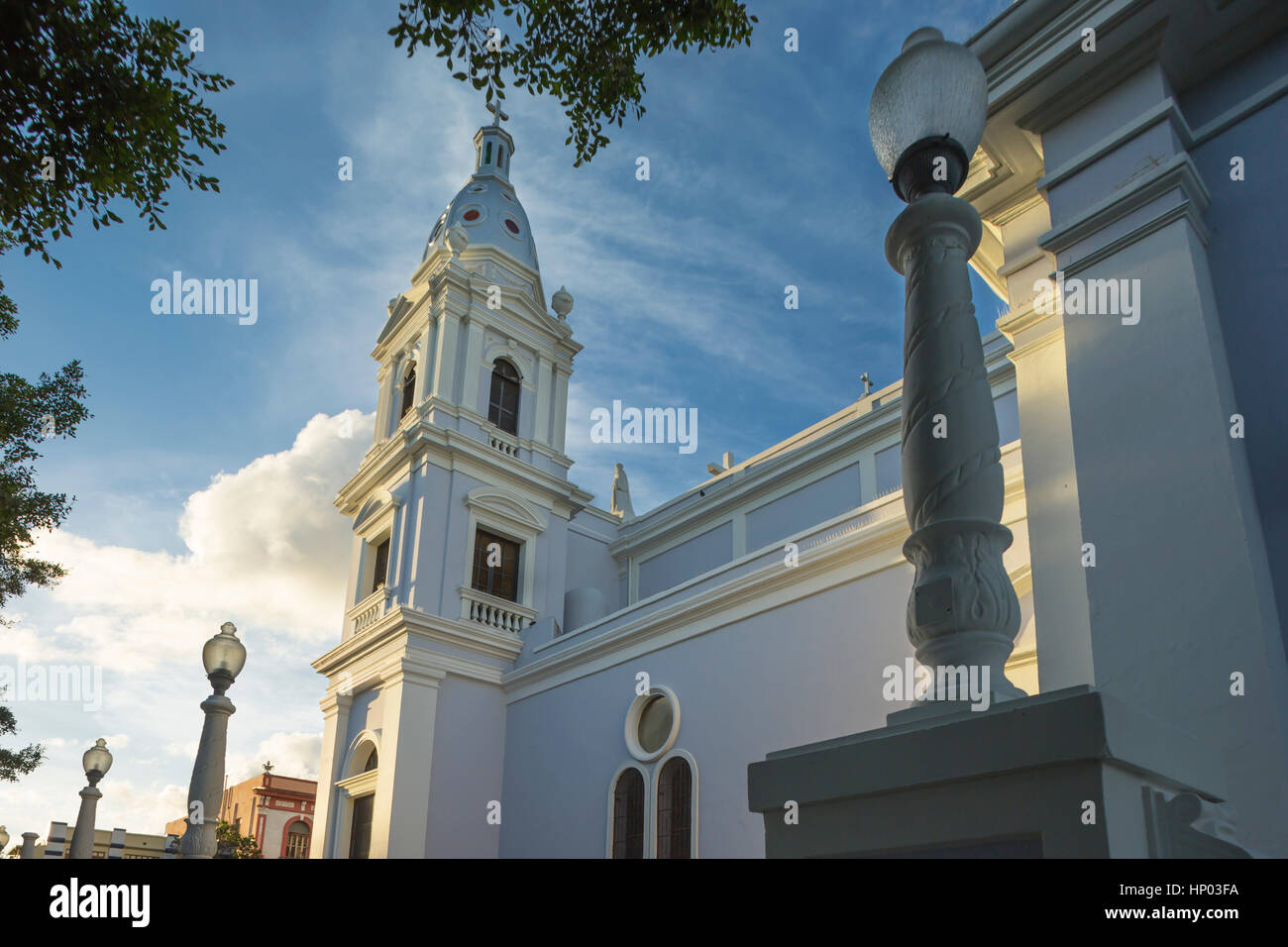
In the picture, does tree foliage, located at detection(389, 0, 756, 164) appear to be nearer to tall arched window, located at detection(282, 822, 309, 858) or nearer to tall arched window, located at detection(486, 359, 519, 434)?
tall arched window, located at detection(486, 359, 519, 434)

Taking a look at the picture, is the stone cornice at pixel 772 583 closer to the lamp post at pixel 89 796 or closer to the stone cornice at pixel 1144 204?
the stone cornice at pixel 1144 204

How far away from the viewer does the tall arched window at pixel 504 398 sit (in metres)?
20.2

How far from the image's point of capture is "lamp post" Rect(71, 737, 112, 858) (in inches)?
511

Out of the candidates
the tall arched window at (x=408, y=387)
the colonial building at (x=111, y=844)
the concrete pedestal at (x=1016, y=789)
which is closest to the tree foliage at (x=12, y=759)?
the colonial building at (x=111, y=844)

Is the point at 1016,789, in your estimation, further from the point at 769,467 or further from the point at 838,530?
the point at 769,467

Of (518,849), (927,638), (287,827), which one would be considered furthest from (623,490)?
(287,827)

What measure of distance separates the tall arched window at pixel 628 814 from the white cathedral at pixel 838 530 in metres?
0.05

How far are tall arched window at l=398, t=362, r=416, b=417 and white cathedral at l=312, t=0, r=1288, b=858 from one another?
100 millimetres

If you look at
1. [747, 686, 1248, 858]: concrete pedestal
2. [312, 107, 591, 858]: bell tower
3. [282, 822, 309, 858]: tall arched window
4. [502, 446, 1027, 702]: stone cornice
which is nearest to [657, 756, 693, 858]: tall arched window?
[502, 446, 1027, 702]: stone cornice

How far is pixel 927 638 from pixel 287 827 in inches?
1865

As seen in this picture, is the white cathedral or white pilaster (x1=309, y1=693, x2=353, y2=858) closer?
the white cathedral

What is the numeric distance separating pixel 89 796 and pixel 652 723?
8226 millimetres

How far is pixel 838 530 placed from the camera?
1203cm
